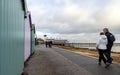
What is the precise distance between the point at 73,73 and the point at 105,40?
3.76 metres

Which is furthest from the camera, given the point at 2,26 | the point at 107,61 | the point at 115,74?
the point at 107,61

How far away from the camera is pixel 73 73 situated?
39.9ft

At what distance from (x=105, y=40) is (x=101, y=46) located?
1.34 ft

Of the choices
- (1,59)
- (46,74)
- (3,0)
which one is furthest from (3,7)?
(46,74)

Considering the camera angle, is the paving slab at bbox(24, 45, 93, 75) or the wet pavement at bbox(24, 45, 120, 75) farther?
the paving slab at bbox(24, 45, 93, 75)

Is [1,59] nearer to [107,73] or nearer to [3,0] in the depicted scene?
[3,0]

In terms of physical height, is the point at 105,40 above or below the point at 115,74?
above

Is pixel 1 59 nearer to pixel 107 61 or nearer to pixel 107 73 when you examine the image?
pixel 107 73

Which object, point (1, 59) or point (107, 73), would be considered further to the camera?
point (107, 73)

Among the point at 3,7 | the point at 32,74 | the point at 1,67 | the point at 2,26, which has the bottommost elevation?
the point at 32,74

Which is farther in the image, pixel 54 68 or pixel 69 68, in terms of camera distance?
pixel 54 68

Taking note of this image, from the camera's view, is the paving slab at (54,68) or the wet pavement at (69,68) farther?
the paving slab at (54,68)

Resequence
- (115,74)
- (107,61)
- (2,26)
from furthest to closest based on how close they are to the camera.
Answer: (107,61), (115,74), (2,26)

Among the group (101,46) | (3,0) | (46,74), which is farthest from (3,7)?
(101,46)
